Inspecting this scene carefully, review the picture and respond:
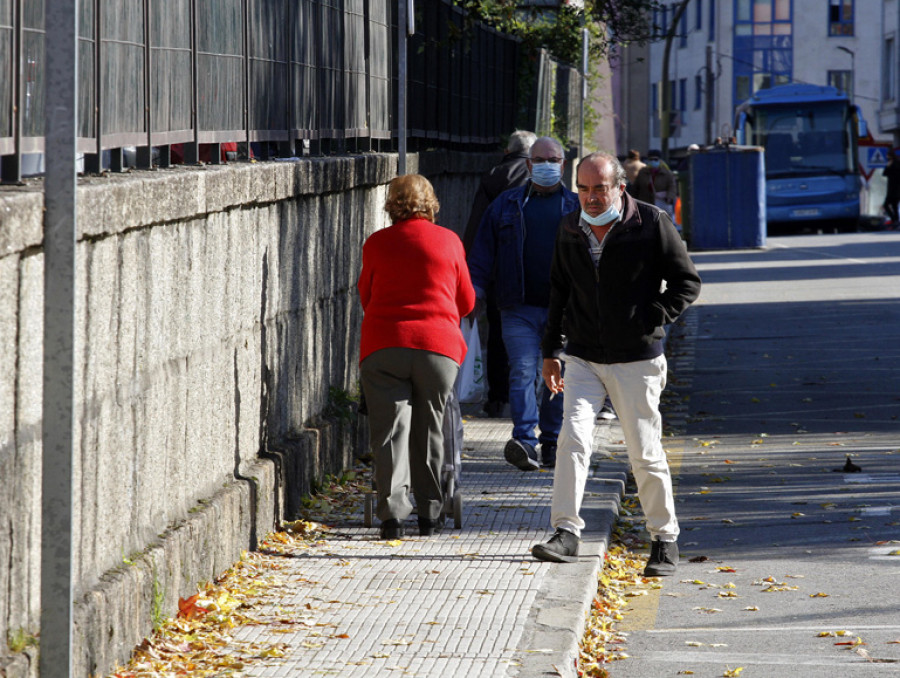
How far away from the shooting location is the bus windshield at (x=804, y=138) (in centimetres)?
3962

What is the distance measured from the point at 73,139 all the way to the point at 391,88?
8987mm

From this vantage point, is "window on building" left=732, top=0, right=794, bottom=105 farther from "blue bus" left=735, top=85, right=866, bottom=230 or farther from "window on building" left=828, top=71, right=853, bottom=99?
"blue bus" left=735, top=85, right=866, bottom=230

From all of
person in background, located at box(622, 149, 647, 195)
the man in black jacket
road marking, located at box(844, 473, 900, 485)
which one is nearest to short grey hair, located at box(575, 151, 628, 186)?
the man in black jacket

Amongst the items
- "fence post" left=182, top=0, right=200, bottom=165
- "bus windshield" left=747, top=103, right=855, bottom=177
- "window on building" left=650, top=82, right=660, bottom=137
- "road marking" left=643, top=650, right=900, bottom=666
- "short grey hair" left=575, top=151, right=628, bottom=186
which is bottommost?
"road marking" left=643, top=650, right=900, bottom=666

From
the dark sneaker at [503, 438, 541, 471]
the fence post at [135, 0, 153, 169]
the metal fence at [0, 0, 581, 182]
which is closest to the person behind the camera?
the metal fence at [0, 0, 581, 182]

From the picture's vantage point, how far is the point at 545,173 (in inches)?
372

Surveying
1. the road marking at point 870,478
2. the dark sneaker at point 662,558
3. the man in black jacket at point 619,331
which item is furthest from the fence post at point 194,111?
the road marking at point 870,478

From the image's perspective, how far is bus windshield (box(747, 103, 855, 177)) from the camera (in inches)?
1560

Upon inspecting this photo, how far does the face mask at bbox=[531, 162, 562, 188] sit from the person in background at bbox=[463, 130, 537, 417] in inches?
32.0

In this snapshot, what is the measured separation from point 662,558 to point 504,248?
9.09 ft

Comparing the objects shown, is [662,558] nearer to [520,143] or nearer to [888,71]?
[520,143]

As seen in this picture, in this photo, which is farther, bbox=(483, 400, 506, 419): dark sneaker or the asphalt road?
bbox=(483, 400, 506, 419): dark sneaker

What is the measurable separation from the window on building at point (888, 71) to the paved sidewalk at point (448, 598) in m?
62.1

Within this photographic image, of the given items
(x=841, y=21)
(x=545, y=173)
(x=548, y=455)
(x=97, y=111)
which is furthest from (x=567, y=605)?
(x=841, y=21)
